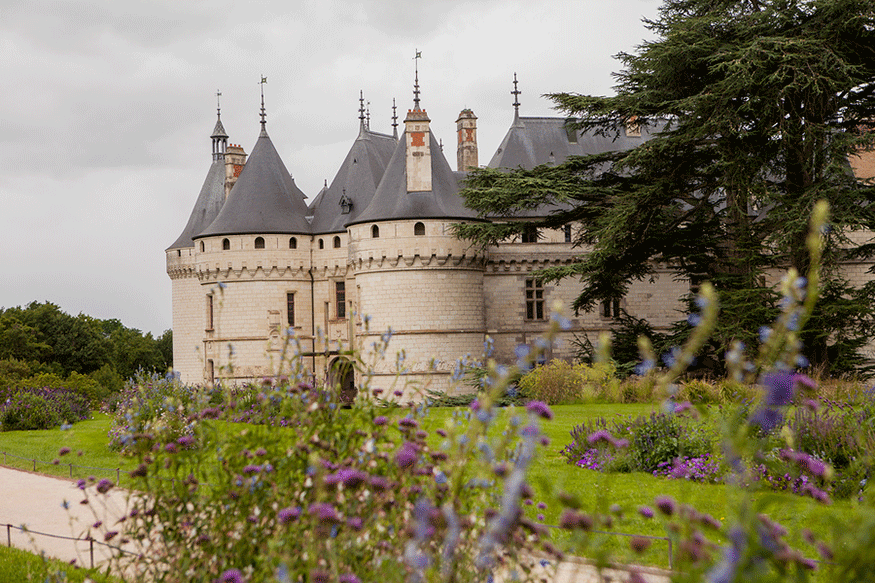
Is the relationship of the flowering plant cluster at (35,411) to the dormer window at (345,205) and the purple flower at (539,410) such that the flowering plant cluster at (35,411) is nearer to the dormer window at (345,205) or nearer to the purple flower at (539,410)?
the dormer window at (345,205)

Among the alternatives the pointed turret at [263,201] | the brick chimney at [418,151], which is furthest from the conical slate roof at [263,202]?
the brick chimney at [418,151]

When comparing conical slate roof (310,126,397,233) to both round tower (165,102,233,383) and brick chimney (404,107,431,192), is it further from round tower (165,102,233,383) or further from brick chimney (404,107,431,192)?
round tower (165,102,233,383)

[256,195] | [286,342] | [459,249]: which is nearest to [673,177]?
[459,249]

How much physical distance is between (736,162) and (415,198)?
895 cm

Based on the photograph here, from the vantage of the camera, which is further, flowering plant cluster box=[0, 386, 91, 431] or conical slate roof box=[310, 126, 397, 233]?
conical slate roof box=[310, 126, 397, 233]

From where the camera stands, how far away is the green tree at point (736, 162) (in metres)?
16.6

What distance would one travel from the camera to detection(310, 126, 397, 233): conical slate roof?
26578mm

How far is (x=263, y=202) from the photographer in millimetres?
26375

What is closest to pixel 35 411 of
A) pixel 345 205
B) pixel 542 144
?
pixel 345 205

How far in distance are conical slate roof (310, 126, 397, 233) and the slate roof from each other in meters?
3.98

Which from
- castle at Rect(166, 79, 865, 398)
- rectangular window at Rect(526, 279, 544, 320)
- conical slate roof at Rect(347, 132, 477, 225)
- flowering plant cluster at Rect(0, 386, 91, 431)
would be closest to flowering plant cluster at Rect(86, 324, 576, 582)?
flowering plant cluster at Rect(0, 386, 91, 431)

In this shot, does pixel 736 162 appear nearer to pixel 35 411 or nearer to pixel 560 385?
pixel 560 385

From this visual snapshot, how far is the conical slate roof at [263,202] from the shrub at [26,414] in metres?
9.68

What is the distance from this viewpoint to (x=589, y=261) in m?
19.1
